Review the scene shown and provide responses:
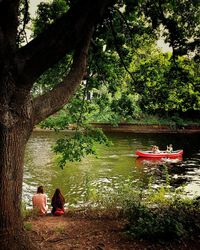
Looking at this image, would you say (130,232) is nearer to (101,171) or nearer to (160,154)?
(101,171)

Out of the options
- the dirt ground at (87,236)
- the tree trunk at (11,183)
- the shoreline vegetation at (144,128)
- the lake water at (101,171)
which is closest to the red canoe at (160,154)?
the lake water at (101,171)

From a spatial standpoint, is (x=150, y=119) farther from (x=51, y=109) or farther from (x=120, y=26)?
(x=51, y=109)

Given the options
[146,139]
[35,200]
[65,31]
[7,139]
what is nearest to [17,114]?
[7,139]

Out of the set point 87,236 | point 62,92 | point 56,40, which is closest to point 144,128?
point 87,236

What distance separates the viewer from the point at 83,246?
18.7 ft

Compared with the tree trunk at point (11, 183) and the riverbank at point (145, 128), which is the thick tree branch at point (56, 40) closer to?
the tree trunk at point (11, 183)

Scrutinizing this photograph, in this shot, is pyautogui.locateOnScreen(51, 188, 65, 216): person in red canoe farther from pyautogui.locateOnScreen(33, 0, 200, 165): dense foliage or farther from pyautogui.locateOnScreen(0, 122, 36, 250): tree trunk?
pyautogui.locateOnScreen(0, 122, 36, 250): tree trunk

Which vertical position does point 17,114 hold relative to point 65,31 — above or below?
below

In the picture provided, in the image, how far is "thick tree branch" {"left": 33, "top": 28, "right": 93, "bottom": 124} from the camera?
520 centimetres

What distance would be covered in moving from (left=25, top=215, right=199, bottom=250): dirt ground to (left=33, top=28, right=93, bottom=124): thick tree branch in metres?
2.16

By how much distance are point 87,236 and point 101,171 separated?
17.9 metres

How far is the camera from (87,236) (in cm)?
619

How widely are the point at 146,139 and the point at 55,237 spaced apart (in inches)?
1422

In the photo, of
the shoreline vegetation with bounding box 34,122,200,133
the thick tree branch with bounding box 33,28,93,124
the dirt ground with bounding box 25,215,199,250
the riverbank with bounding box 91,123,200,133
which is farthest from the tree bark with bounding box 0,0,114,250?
the riverbank with bounding box 91,123,200,133
